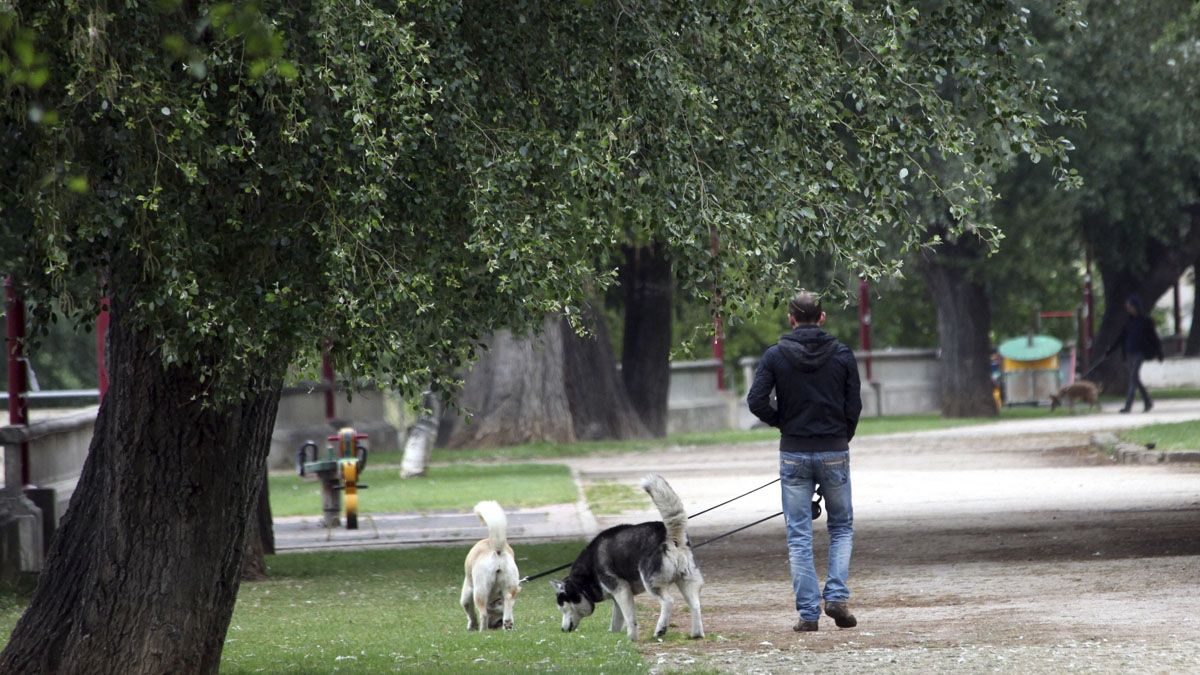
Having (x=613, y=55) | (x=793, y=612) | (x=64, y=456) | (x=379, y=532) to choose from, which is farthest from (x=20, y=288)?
(x=379, y=532)

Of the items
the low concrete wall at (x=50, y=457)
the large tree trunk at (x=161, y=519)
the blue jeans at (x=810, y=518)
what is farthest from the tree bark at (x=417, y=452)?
the large tree trunk at (x=161, y=519)

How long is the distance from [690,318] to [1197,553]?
96.9ft

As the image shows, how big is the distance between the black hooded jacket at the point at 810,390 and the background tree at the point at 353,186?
1.30 m

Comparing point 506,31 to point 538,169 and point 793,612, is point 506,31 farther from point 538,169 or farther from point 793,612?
point 793,612

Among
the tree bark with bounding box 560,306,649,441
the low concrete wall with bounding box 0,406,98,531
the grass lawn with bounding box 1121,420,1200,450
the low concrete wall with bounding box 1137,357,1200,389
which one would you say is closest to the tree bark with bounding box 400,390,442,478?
the tree bark with bounding box 560,306,649,441

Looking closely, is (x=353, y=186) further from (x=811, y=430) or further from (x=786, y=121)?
(x=811, y=430)

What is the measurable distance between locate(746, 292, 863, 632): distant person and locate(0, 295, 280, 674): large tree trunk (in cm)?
287

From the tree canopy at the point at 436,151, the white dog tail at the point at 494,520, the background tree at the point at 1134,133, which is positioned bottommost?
the white dog tail at the point at 494,520

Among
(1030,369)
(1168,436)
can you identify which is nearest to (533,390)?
(1168,436)

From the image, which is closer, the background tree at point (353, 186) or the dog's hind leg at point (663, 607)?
the background tree at point (353, 186)

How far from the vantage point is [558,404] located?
31875 millimetres

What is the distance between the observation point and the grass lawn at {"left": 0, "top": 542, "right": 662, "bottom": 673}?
9586 mm

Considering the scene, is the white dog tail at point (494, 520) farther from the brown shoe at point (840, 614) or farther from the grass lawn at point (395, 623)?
the brown shoe at point (840, 614)

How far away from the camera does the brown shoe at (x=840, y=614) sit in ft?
32.7
